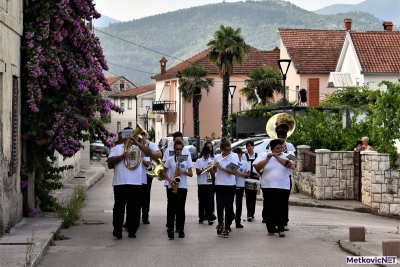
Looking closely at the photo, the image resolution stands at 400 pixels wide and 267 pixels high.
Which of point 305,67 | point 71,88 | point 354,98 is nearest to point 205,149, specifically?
point 71,88

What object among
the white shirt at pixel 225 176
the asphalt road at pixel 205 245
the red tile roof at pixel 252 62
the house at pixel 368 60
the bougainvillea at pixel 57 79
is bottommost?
the asphalt road at pixel 205 245

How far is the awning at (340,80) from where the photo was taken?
162 ft

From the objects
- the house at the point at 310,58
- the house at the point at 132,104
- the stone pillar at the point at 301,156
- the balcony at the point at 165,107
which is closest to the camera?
the stone pillar at the point at 301,156

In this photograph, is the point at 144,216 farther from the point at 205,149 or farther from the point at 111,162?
the point at 111,162

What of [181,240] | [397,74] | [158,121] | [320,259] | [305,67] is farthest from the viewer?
[158,121]

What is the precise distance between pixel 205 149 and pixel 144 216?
179 cm

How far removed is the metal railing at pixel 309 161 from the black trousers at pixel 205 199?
7401 millimetres

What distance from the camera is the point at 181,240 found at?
1499cm

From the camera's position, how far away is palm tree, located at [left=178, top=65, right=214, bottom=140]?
73.5 m

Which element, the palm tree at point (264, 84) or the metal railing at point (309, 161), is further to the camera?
the palm tree at point (264, 84)

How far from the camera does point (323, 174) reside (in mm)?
23844

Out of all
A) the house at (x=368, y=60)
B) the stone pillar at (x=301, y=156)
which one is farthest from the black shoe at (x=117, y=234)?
the house at (x=368, y=60)

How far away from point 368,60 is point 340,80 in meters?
1.88

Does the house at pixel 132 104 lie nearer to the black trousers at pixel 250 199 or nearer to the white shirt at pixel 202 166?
the black trousers at pixel 250 199
